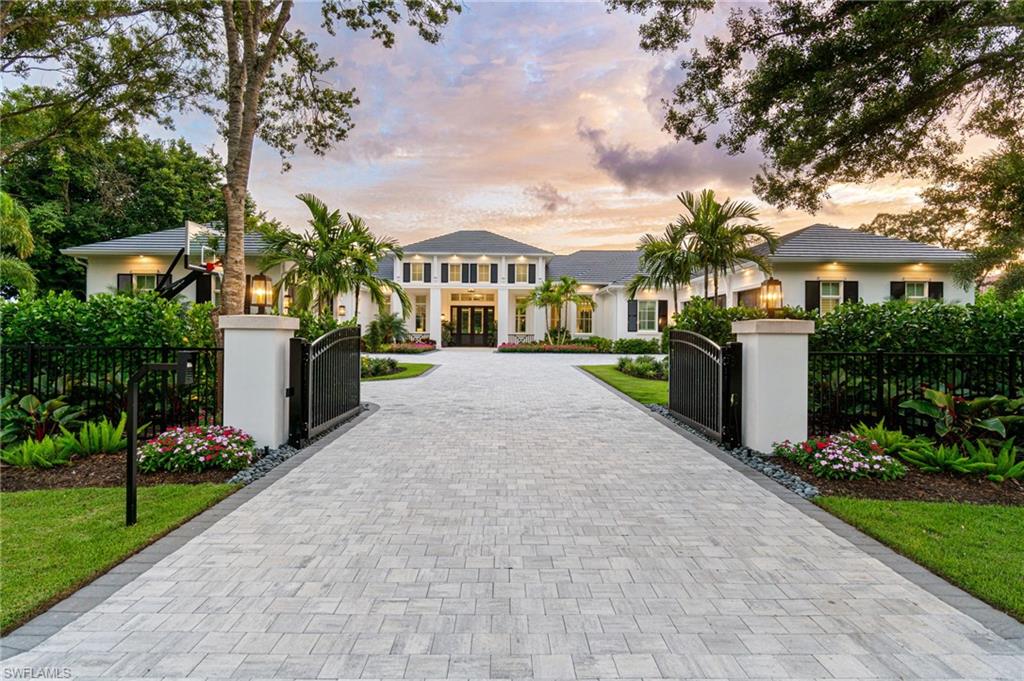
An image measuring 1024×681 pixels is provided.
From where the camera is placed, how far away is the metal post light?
6422 mm

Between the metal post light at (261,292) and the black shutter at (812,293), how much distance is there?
19.1 metres

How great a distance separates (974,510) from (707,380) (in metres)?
3.24

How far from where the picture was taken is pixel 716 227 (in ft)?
46.3

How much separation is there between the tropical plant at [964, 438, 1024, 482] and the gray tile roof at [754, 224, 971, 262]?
1456 cm

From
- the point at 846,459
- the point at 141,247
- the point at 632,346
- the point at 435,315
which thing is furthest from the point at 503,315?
the point at 846,459

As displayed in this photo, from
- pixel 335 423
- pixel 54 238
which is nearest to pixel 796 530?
pixel 335 423

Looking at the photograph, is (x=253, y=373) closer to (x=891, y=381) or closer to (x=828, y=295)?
(x=891, y=381)

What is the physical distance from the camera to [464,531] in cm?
389

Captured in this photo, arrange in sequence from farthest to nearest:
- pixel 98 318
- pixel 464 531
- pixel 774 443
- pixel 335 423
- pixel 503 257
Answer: pixel 503 257 → pixel 335 423 → pixel 98 318 → pixel 774 443 → pixel 464 531

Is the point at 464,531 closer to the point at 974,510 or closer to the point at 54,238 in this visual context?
the point at 974,510

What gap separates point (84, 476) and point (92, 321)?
2.36 meters

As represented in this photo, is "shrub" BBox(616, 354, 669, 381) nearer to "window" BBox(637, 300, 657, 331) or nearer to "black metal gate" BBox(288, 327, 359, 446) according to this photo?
"black metal gate" BBox(288, 327, 359, 446)

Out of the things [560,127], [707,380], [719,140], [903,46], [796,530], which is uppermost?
[560,127]

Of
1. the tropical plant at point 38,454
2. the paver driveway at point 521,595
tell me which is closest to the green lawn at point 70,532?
the paver driveway at point 521,595
